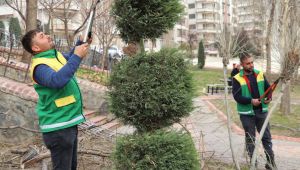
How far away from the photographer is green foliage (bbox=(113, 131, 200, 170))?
3809 millimetres

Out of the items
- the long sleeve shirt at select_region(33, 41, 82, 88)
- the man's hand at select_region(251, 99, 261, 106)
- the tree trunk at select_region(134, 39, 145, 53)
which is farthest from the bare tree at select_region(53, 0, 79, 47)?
the long sleeve shirt at select_region(33, 41, 82, 88)

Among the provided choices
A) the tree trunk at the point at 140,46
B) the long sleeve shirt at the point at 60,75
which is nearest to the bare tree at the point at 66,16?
the tree trunk at the point at 140,46

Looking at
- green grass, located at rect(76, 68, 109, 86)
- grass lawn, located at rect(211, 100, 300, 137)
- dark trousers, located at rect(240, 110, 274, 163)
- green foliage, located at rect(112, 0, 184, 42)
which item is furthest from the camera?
green grass, located at rect(76, 68, 109, 86)

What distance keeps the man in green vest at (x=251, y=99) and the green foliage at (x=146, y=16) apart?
7.15ft

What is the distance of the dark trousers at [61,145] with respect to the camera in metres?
3.72

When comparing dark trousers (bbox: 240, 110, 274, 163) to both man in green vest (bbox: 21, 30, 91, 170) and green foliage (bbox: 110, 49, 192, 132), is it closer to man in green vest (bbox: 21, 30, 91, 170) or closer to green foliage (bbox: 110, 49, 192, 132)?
green foliage (bbox: 110, 49, 192, 132)

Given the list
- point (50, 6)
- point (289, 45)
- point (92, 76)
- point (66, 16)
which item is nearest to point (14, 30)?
point (66, 16)

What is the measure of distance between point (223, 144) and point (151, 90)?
508cm

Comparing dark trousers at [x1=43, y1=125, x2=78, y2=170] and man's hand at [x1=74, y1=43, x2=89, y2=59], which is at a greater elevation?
man's hand at [x1=74, y1=43, x2=89, y2=59]

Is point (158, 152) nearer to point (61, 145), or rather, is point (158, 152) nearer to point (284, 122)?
point (61, 145)

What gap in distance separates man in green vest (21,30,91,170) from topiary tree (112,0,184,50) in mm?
601

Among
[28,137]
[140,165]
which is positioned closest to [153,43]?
[140,165]

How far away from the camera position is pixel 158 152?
3.82 m

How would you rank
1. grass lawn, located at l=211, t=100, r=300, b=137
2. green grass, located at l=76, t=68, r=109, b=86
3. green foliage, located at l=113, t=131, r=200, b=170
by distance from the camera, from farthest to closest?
green grass, located at l=76, t=68, r=109, b=86, grass lawn, located at l=211, t=100, r=300, b=137, green foliage, located at l=113, t=131, r=200, b=170
